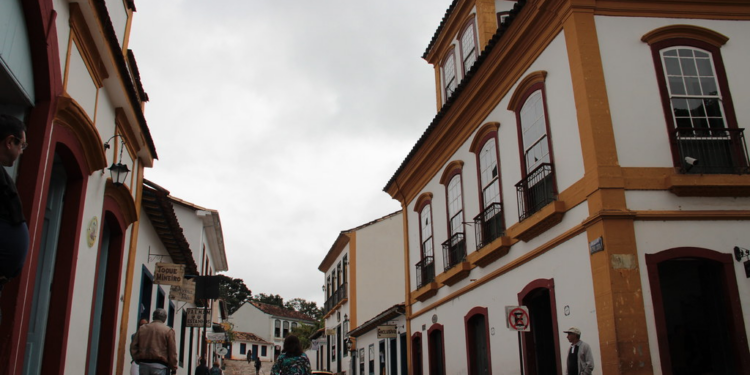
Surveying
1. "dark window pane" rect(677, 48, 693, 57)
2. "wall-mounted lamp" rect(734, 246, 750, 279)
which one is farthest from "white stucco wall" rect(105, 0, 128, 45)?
"wall-mounted lamp" rect(734, 246, 750, 279)

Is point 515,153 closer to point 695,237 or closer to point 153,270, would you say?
point 695,237

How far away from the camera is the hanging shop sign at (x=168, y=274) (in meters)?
13.0

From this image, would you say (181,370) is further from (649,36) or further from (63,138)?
(649,36)

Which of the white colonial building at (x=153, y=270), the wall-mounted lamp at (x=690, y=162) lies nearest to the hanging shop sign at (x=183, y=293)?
the white colonial building at (x=153, y=270)

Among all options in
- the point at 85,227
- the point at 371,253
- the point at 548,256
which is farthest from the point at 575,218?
the point at 371,253

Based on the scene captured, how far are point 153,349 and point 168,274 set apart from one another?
472 cm

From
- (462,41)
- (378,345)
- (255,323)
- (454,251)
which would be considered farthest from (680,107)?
(255,323)

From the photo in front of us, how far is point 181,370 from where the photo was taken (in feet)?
62.9

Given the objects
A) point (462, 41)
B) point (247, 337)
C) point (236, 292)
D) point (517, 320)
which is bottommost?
point (517, 320)

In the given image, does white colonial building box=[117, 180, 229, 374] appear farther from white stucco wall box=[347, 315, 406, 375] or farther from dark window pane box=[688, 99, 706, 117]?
dark window pane box=[688, 99, 706, 117]

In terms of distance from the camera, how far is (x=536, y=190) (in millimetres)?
11969

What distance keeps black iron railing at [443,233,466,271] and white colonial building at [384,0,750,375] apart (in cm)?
Result: 143

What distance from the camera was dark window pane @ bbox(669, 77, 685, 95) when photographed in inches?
417

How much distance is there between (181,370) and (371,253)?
14.2 metres
